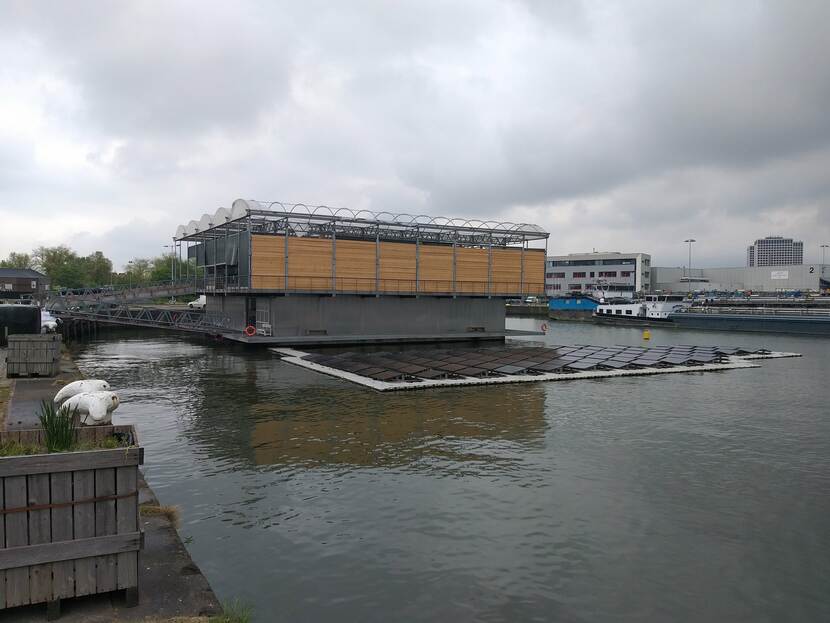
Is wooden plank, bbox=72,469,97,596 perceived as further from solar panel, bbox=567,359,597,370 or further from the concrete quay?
solar panel, bbox=567,359,597,370

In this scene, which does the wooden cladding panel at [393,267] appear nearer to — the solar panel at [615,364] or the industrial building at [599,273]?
the solar panel at [615,364]

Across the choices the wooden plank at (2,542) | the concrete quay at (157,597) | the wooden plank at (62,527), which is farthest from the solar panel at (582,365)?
the wooden plank at (2,542)

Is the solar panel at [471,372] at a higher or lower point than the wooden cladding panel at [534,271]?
lower

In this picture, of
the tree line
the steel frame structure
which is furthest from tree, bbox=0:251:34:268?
the steel frame structure

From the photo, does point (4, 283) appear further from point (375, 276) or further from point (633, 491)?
point (633, 491)

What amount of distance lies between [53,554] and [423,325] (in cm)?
4828

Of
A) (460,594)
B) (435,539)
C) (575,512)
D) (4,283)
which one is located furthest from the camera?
(4,283)

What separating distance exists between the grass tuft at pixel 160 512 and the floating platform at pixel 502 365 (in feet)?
54.6

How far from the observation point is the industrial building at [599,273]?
14638cm

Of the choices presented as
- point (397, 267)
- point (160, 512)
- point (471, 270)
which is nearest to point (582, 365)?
point (397, 267)

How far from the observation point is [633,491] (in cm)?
1392

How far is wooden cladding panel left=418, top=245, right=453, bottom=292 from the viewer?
176 ft

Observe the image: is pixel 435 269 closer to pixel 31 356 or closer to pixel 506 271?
pixel 506 271

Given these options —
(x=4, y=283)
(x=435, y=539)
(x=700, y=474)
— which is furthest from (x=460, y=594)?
(x=4, y=283)
